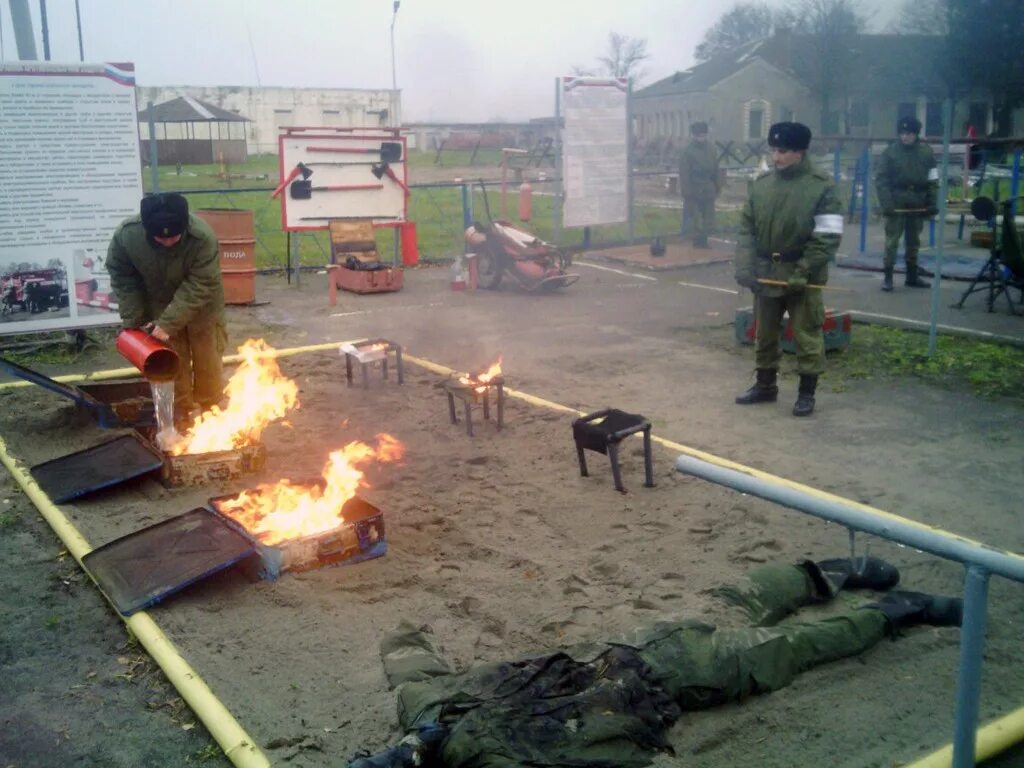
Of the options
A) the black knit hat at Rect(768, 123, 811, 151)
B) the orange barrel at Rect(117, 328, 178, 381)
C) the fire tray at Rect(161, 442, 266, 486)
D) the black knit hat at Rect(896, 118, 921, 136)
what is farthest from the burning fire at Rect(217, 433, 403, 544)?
the black knit hat at Rect(896, 118, 921, 136)

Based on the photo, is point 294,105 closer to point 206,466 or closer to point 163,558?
point 206,466

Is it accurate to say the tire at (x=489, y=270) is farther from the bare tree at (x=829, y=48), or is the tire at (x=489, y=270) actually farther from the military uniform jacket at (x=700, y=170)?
the bare tree at (x=829, y=48)

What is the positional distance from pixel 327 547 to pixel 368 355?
12.2ft

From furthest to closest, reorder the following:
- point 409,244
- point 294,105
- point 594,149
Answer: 1. point 294,105
2. point 594,149
3. point 409,244

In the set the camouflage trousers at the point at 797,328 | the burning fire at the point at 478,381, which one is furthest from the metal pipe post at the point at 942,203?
the burning fire at the point at 478,381

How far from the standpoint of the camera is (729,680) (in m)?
3.82

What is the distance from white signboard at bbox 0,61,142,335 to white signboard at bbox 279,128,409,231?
4.61 metres

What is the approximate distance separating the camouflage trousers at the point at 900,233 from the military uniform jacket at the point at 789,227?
5923 millimetres

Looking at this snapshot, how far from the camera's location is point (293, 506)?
5734 mm

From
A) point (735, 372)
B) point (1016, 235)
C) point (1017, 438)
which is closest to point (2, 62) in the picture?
point (735, 372)

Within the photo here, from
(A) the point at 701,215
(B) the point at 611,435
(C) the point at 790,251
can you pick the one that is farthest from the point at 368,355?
(A) the point at 701,215

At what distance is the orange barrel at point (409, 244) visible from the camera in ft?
53.8

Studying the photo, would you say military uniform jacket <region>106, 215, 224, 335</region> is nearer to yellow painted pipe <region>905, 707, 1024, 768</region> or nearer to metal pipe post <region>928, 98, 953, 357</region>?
yellow painted pipe <region>905, 707, 1024, 768</region>

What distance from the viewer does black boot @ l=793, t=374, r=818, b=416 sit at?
7965 millimetres
